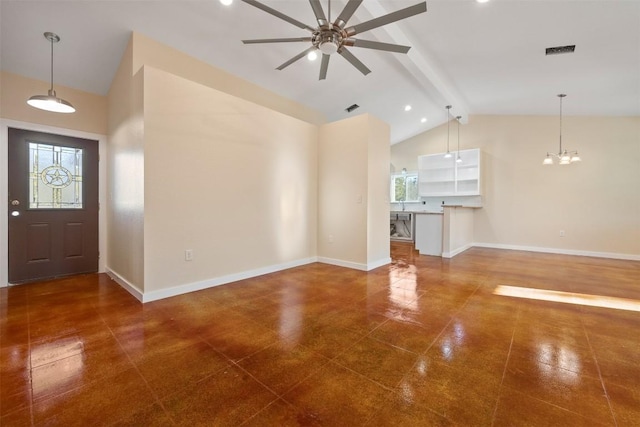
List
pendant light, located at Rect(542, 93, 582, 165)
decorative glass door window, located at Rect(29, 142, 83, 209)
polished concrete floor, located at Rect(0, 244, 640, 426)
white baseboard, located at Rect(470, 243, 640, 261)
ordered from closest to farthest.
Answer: polished concrete floor, located at Rect(0, 244, 640, 426), decorative glass door window, located at Rect(29, 142, 83, 209), pendant light, located at Rect(542, 93, 582, 165), white baseboard, located at Rect(470, 243, 640, 261)

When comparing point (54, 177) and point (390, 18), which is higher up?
point (390, 18)

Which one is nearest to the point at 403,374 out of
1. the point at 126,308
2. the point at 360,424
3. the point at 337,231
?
the point at 360,424

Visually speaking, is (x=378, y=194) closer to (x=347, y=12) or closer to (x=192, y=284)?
(x=347, y=12)

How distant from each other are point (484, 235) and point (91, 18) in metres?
8.83

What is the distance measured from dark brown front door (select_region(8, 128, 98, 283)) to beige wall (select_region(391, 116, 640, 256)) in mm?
8747

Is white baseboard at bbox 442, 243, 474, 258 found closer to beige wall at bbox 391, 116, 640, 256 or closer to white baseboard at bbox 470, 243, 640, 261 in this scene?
white baseboard at bbox 470, 243, 640, 261

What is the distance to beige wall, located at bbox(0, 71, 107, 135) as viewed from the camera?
3.47 meters

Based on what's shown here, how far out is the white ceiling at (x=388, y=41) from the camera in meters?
2.94

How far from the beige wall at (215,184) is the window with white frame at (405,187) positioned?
4952 millimetres

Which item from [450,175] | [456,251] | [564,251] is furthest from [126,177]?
[564,251]

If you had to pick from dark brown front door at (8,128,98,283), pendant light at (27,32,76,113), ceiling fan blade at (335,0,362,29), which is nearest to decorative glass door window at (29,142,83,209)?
dark brown front door at (8,128,98,283)

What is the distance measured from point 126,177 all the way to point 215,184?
1.14m

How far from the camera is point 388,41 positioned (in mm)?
3793

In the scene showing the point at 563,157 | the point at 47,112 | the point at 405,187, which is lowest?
the point at 405,187
